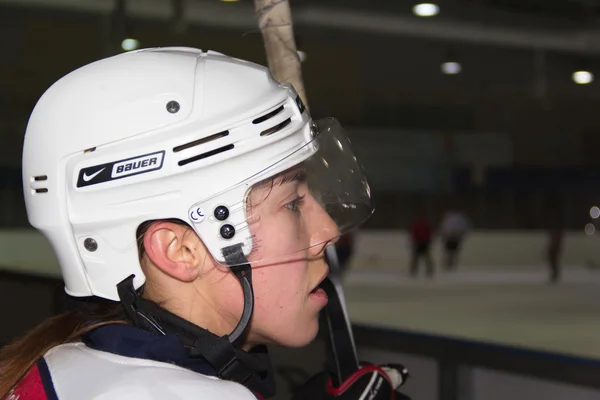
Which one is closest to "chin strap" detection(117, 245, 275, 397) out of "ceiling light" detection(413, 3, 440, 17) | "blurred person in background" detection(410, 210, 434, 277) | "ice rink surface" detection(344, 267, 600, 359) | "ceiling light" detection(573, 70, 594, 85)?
"ice rink surface" detection(344, 267, 600, 359)

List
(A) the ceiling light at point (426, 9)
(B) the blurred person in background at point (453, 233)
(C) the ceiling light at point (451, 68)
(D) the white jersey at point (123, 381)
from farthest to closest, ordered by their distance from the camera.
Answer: (B) the blurred person in background at point (453, 233) < (C) the ceiling light at point (451, 68) < (A) the ceiling light at point (426, 9) < (D) the white jersey at point (123, 381)

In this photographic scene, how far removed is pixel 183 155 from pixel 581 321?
20.7 ft

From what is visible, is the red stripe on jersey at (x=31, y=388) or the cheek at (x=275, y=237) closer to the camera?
the red stripe on jersey at (x=31, y=388)

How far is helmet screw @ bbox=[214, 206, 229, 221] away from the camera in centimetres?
79

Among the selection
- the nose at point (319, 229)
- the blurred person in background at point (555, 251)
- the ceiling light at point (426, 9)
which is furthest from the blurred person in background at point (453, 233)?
the nose at point (319, 229)

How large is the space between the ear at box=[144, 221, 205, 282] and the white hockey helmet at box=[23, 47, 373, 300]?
0.06 feet

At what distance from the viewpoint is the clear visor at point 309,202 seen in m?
0.81

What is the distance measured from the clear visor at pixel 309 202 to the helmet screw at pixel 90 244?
16 centimetres

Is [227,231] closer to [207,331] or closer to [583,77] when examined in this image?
[207,331]

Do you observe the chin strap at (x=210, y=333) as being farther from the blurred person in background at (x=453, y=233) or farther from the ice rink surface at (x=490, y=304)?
the blurred person in background at (x=453, y=233)

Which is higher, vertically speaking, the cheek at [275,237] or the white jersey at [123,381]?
the cheek at [275,237]

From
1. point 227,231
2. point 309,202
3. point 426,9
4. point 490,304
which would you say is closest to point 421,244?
point 490,304

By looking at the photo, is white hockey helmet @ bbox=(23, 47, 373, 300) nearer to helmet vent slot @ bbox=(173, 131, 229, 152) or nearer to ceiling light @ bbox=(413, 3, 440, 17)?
helmet vent slot @ bbox=(173, 131, 229, 152)

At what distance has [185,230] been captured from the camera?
81cm
